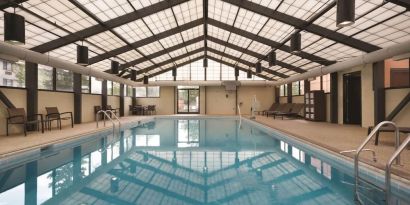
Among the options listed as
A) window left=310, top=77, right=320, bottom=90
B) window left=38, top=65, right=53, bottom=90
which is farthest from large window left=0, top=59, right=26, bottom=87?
window left=310, top=77, right=320, bottom=90

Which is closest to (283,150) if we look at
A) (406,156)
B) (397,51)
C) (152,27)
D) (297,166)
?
(297,166)

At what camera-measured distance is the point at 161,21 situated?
11602mm

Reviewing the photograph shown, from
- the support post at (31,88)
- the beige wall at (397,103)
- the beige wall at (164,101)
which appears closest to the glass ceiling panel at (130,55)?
the support post at (31,88)

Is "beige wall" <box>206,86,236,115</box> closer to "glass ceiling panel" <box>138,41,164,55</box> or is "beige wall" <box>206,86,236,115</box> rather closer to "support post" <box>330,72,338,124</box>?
"glass ceiling panel" <box>138,41,164,55</box>

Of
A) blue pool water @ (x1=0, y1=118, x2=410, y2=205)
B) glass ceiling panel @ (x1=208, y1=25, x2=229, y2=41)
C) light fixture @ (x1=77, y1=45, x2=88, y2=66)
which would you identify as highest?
glass ceiling panel @ (x1=208, y1=25, x2=229, y2=41)

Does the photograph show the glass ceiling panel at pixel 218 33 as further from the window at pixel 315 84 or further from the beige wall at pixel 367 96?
the beige wall at pixel 367 96

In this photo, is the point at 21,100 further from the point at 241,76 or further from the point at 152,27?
the point at 241,76

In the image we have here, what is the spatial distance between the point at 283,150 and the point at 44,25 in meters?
8.12

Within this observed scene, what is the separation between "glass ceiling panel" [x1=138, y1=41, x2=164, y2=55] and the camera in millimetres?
14553

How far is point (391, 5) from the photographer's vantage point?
6.80 meters

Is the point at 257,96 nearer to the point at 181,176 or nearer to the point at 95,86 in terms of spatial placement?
the point at 95,86

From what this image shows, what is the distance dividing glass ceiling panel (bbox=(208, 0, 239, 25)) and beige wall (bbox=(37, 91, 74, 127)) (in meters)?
7.55

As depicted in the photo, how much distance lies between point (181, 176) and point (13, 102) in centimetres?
739

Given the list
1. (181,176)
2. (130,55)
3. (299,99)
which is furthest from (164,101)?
(181,176)
